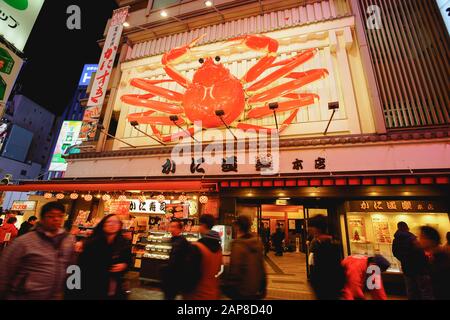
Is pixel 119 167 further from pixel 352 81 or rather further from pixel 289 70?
pixel 352 81

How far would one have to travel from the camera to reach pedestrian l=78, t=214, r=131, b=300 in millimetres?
2736

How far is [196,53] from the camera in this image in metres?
9.83

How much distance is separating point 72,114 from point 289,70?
5536 centimetres

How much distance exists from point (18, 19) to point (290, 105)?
31.1 ft

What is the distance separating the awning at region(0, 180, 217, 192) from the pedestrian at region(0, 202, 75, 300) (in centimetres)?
424

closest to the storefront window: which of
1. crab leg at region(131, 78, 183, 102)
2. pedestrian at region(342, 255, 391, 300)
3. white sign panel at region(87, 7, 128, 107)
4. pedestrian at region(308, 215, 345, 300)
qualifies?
pedestrian at region(342, 255, 391, 300)

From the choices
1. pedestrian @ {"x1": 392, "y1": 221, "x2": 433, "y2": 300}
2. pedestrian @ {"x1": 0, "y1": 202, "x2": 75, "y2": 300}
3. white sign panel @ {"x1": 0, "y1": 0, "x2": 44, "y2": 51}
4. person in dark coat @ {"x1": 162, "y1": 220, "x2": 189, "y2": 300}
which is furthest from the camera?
white sign panel @ {"x1": 0, "y1": 0, "x2": 44, "y2": 51}

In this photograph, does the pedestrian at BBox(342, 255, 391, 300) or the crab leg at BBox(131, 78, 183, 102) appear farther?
the crab leg at BBox(131, 78, 183, 102)

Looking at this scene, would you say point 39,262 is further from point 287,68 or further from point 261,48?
point 261,48

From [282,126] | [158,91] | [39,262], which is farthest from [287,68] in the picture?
[39,262]

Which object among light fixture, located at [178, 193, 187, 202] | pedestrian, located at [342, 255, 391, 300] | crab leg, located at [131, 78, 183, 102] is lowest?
pedestrian, located at [342, 255, 391, 300]

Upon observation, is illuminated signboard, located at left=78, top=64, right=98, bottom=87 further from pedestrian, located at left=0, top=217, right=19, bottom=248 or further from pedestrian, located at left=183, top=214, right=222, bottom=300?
pedestrian, located at left=183, top=214, right=222, bottom=300

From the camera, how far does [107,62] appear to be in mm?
10711
